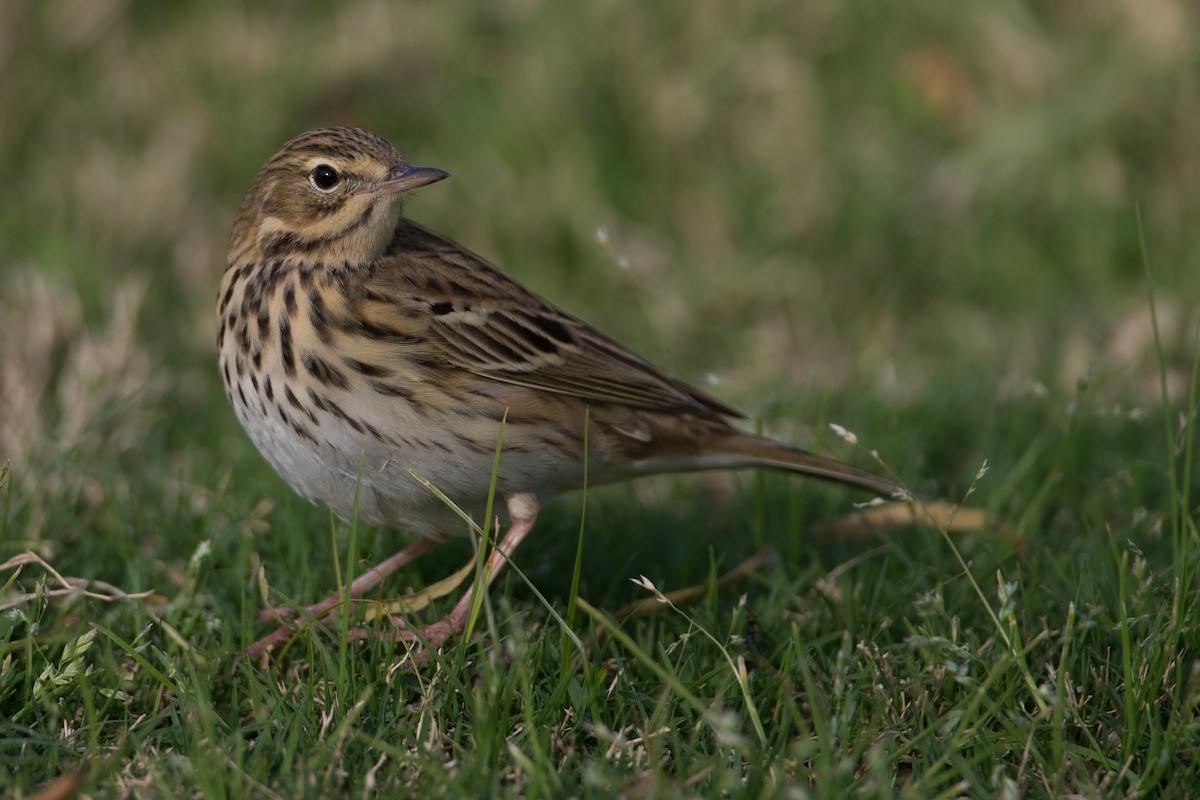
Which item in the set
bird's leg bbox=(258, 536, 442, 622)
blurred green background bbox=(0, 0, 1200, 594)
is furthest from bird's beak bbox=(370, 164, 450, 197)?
blurred green background bbox=(0, 0, 1200, 594)

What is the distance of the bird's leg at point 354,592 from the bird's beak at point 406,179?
118cm

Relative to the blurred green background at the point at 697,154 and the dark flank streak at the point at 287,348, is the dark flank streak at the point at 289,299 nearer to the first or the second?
the dark flank streak at the point at 287,348

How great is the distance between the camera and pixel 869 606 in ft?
15.3

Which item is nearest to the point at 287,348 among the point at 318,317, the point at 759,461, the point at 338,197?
the point at 318,317

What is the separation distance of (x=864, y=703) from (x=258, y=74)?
6.58m

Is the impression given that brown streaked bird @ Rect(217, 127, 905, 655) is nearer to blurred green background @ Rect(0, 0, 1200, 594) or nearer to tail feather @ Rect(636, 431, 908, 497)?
tail feather @ Rect(636, 431, 908, 497)

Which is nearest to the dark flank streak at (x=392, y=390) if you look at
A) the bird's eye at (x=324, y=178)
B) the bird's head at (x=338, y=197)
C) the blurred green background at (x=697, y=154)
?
the bird's head at (x=338, y=197)

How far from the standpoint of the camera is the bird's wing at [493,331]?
15.2 feet

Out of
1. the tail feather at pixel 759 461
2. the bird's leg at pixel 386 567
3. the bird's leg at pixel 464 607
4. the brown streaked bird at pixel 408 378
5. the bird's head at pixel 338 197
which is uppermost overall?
the bird's head at pixel 338 197

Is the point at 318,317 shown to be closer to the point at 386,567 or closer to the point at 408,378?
the point at 408,378

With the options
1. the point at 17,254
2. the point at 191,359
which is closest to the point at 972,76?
the point at 191,359

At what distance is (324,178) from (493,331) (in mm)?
735

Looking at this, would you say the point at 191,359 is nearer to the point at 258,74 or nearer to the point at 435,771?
the point at 258,74

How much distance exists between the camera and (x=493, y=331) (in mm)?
4824
